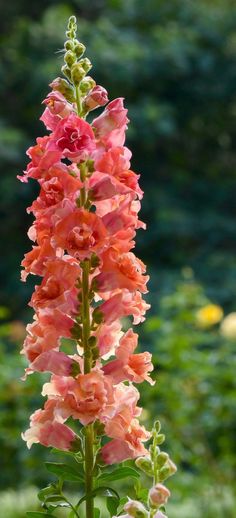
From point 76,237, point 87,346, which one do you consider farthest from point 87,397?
point 76,237

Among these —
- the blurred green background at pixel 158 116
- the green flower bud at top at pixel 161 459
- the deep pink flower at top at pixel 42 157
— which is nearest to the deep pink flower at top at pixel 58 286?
the deep pink flower at top at pixel 42 157

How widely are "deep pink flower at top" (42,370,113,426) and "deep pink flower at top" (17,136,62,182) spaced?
0.24 meters

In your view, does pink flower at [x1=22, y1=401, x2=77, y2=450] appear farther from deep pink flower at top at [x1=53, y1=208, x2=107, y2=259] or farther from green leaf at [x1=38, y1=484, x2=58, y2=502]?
deep pink flower at top at [x1=53, y1=208, x2=107, y2=259]

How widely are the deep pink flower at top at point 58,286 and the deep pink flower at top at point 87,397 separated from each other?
84mm

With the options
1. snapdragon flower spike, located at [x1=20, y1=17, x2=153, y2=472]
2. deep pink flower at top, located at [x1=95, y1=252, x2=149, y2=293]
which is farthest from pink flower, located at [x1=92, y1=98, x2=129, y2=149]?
deep pink flower at top, located at [x1=95, y1=252, x2=149, y2=293]

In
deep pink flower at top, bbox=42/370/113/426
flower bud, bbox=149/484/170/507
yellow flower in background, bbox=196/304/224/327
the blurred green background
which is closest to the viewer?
flower bud, bbox=149/484/170/507

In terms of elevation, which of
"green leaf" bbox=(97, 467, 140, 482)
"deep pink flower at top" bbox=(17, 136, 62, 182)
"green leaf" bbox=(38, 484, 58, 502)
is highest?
"deep pink flower at top" bbox=(17, 136, 62, 182)

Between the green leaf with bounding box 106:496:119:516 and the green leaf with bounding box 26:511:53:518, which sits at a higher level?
the green leaf with bounding box 106:496:119:516

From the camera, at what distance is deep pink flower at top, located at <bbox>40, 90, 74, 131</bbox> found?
1.13 meters

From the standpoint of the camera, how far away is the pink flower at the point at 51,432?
3.72 ft

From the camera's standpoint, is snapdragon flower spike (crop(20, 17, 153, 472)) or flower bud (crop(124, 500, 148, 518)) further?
snapdragon flower spike (crop(20, 17, 153, 472))

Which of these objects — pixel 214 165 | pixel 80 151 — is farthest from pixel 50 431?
pixel 214 165

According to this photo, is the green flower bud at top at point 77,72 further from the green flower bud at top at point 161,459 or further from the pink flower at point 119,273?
the green flower bud at top at point 161,459

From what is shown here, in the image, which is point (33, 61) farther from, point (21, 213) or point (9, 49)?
point (21, 213)
